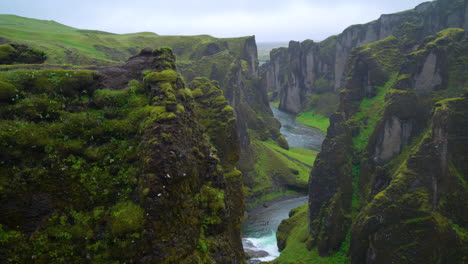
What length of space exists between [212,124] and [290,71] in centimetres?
16865

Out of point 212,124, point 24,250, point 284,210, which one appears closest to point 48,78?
point 24,250

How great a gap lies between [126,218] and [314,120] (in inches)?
6118

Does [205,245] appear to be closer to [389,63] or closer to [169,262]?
[169,262]

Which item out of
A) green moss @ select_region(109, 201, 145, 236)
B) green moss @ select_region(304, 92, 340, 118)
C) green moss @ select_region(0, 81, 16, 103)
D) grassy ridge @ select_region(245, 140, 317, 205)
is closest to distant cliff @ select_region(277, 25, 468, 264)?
grassy ridge @ select_region(245, 140, 317, 205)

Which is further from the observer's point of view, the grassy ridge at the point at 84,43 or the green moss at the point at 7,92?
the grassy ridge at the point at 84,43

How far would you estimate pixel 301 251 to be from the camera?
4512cm

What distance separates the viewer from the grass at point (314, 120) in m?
149

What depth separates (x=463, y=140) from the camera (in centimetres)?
3288

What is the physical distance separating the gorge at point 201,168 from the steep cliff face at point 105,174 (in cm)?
6

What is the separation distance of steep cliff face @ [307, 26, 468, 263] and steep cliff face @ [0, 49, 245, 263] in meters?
20.9

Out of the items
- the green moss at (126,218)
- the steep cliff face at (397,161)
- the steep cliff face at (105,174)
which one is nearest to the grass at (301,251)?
the steep cliff face at (397,161)

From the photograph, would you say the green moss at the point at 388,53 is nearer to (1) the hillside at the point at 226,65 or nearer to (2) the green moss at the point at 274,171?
(1) the hillside at the point at 226,65

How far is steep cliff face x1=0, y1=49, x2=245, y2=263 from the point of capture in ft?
44.3

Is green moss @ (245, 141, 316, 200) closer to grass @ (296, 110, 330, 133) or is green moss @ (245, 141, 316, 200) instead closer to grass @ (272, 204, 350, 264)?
grass @ (272, 204, 350, 264)
